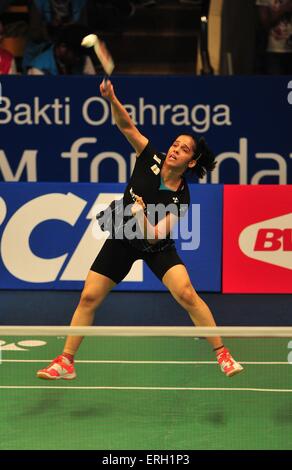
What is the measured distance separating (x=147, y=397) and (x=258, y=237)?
3.14 m

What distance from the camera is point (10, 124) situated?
948 cm

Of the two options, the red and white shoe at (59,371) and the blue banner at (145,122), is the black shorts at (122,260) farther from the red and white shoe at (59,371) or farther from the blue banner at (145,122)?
the blue banner at (145,122)

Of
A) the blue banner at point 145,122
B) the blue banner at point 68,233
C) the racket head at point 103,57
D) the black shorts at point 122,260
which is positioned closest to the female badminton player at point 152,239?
the black shorts at point 122,260

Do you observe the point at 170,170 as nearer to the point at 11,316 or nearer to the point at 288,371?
the point at 288,371

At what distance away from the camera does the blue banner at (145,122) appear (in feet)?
30.8

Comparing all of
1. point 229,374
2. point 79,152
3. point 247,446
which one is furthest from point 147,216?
point 79,152

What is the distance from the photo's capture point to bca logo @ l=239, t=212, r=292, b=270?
8172 mm

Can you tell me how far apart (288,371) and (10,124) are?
4.74 m

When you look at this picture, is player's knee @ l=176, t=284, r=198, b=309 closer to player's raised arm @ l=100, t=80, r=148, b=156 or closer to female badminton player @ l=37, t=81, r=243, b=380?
female badminton player @ l=37, t=81, r=243, b=380

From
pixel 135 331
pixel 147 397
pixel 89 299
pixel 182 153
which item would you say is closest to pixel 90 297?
pixel 89 299

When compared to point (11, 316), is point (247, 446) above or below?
below

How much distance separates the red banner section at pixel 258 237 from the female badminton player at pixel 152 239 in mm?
2828

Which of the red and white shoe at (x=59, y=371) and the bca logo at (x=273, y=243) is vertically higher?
the bca logo at (x=273, y=243)

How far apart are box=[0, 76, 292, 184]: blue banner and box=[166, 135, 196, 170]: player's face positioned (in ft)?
13.7
